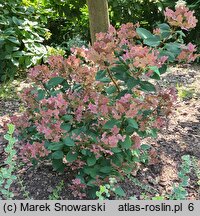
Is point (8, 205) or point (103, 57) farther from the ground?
point (103, 57)

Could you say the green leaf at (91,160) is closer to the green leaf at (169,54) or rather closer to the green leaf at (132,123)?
the green leaf at (132,123)

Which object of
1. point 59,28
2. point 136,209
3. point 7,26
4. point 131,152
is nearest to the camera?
point 136,209

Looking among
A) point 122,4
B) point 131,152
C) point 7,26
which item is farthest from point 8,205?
point 122,4

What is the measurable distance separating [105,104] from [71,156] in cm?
33

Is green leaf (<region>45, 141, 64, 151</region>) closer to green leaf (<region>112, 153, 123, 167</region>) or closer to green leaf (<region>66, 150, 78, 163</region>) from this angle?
green leaf (<region>66, 150, 78, 163</region>)

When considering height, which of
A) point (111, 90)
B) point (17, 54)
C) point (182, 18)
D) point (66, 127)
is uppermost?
point (182, 18)

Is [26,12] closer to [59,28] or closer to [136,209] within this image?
[59,28]

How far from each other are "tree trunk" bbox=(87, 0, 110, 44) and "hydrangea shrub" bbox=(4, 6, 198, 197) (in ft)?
5.17

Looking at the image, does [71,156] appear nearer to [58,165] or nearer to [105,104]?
[58,165]

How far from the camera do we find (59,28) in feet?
20.9

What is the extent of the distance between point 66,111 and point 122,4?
141 inches

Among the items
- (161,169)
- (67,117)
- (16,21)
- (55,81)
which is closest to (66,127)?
(67,117)

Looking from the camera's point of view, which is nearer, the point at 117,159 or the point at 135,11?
the point at 117,159

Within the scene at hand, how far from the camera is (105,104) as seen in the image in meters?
2.28
